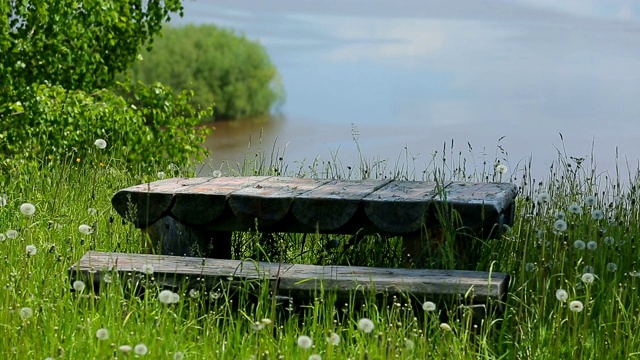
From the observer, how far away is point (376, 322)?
3.52 metres

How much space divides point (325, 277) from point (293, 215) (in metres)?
1.00

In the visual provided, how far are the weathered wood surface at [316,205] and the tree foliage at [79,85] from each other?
283 cm

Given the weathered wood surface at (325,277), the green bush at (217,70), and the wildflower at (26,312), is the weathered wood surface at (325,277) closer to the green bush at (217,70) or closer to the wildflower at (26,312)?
the wildflower at (26,312)

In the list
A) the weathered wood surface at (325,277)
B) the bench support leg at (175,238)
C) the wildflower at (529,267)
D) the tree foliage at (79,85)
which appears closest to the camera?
the weathered wood surface at (325,277)

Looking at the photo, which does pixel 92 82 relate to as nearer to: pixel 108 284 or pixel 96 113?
pixel 96 113

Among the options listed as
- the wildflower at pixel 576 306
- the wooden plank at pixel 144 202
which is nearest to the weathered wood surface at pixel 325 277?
the wildflower at pixel 576 306

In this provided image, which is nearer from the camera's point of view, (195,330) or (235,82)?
(195,330)

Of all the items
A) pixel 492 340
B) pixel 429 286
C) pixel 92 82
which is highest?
pixel 92 82

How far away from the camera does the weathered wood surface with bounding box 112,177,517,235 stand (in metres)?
4.56

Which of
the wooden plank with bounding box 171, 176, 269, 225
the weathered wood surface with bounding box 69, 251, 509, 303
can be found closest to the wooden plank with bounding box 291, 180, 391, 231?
the wooden plank with bounding box 171, 176, 269, 225

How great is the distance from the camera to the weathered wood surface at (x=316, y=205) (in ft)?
15.0

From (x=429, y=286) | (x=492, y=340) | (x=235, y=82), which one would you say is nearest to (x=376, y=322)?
(x=429, y=286)

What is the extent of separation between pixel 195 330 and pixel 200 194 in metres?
1.44

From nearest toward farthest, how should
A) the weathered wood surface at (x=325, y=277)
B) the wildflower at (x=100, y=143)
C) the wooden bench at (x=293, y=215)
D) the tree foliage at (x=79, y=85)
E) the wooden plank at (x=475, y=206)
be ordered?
the weathered wood surface at (x=325, y=277) → the wooden bench at (x=293, y=215) → the wooden plank at (x=475, y=206) → the wildflower at (x=100, y=143) → the tree foliage at (x=79, y=85)
